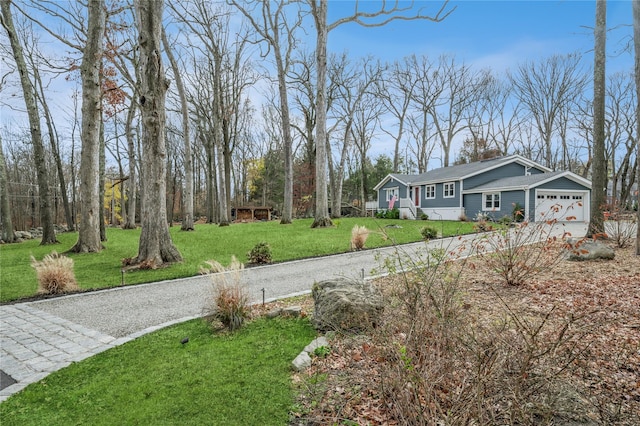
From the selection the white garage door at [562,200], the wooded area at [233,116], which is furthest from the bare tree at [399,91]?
the white garage door at [562,200]

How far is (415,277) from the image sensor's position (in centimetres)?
362

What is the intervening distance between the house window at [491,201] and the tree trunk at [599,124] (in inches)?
440

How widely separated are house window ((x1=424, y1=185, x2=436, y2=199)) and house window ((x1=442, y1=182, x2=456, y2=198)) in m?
1.08

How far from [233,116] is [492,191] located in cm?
1970

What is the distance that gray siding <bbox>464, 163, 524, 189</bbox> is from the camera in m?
22.1

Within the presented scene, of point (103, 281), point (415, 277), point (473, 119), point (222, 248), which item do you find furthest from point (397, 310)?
point (473, 119)

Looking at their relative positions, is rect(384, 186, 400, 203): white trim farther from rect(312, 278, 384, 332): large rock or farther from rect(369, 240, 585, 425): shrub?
rect(369, 240, 585, 425): shrub

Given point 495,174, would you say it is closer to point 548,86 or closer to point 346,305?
point 548,86

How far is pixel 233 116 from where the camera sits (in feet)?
83.4

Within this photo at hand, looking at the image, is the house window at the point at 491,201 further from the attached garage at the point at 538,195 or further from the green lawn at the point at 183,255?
the green lawn at the point at 183,255

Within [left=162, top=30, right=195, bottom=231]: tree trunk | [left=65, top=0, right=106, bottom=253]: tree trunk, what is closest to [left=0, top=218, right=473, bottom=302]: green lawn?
[left=65, top=0, right=106, bottom=253]: tree trunk

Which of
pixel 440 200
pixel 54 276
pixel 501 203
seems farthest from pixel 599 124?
pixel 440 200

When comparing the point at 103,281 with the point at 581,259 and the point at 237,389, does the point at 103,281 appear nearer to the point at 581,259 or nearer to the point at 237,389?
the point at 237,389

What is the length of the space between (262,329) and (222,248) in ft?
22.7
